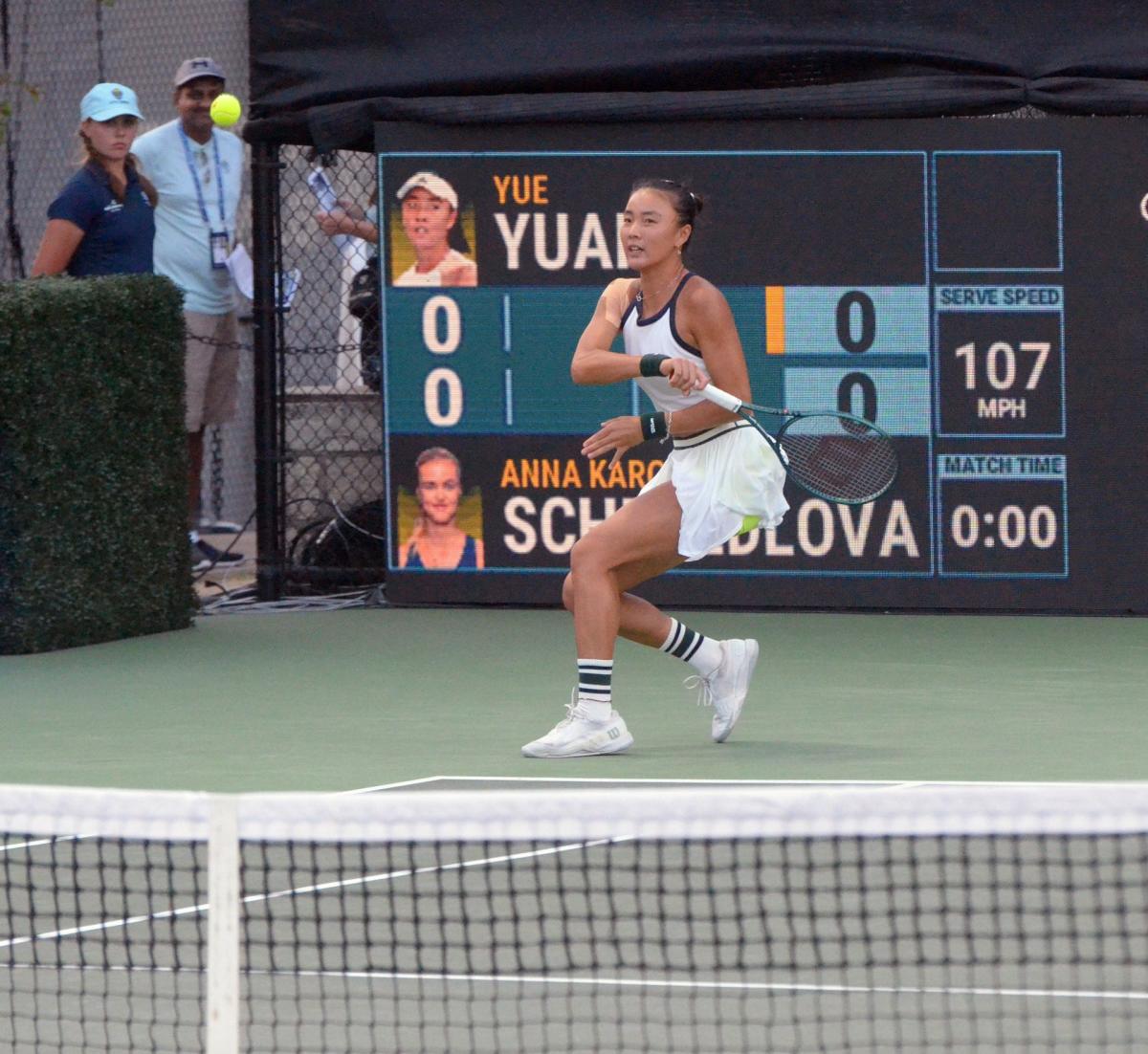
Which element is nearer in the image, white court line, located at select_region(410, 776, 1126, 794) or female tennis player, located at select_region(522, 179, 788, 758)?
white court line, located at select_region(410, 776, 1126, 794)

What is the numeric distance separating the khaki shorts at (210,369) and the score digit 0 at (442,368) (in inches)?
50.5

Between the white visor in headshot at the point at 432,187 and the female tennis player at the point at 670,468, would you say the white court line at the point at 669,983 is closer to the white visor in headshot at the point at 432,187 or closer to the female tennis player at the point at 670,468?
the female tennis player at the point at 670,468

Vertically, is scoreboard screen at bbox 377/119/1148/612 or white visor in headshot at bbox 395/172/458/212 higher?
white visor in headshot at bbox 395/172/458/212

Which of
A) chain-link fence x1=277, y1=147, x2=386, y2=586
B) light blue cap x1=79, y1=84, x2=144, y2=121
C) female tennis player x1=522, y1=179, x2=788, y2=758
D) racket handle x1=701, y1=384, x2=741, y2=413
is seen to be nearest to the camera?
racket handle x1=701, y1=384, x2=741, y2=413

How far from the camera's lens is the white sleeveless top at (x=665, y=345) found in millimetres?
7102

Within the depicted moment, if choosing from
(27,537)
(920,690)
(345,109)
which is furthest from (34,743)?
(345,109)

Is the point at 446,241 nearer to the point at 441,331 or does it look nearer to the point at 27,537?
the point at 441,331

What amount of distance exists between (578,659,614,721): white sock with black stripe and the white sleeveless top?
29.2 inches

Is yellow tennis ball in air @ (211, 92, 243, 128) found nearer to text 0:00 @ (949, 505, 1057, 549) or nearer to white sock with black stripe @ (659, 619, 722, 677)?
text 0:00 @ (949, 505, 1057, 549)

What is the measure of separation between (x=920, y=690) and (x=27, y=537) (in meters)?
3.32

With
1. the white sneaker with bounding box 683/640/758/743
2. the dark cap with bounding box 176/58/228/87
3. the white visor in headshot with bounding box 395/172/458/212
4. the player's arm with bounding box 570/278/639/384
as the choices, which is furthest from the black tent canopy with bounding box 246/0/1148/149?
the white sneaker with bounding box 683/640/758/743

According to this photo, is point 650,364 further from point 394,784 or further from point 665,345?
point 394,784

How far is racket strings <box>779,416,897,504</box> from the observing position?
7750 millimetres

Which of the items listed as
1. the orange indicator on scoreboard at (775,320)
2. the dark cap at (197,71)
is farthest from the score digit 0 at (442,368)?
the dark cap at (197,71)
